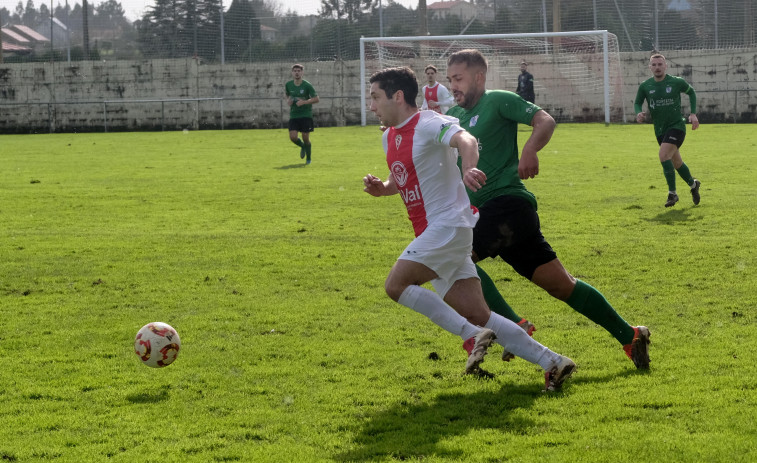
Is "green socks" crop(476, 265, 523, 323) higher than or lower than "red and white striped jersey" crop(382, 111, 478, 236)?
lower

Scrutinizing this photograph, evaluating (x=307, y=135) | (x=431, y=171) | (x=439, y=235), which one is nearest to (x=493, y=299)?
(x=439, y=235)

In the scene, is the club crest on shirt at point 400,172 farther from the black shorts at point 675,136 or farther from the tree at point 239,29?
the tree at point 239,29

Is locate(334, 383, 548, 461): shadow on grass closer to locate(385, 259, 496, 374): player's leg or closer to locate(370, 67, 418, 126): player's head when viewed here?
locate(385, 259, 496, 374): player's leg

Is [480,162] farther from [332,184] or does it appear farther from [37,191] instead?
[37,191]

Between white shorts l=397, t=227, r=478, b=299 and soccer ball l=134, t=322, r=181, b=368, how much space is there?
1.63 meters

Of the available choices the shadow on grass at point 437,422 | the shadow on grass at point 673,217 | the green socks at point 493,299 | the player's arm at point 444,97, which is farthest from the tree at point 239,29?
the shadow on grass at point 437,422

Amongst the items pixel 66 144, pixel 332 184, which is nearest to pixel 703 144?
pixel 332 184

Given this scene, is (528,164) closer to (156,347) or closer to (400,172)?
(400,172)

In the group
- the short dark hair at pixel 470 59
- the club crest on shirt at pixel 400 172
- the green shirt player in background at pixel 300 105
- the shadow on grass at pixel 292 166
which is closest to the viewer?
the club crest on shirt at pixel 400 172

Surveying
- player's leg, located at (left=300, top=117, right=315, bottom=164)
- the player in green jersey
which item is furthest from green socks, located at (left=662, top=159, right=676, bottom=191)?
player's leg, located at (left=300, top=117, right=315, bottom=164)

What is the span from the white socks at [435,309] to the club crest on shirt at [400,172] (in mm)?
629

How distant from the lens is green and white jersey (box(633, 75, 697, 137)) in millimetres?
13117

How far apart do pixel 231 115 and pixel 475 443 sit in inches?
1318

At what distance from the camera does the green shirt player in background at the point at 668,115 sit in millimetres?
12711
